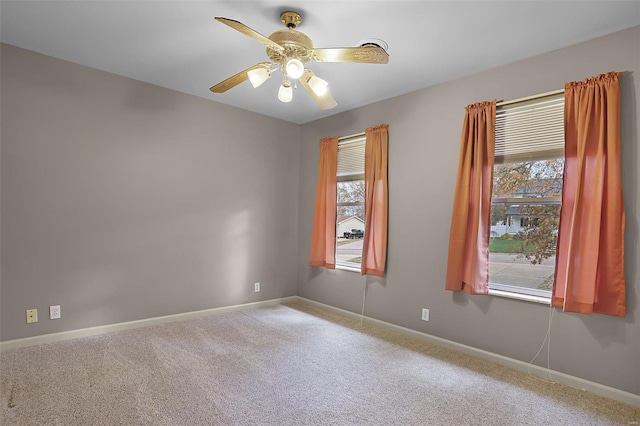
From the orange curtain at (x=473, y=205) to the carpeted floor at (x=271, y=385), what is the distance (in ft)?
2.41

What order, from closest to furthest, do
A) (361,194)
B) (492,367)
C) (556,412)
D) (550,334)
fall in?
(556,412) < (550,334) < (492,367) < (361,194)

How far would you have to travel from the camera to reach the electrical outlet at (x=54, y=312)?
10.3 ft

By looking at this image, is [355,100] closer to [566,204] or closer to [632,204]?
[566,204]

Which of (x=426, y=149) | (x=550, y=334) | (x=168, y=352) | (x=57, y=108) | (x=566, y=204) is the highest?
(x=57, y=108)

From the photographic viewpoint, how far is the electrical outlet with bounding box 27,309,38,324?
3049 millimetres

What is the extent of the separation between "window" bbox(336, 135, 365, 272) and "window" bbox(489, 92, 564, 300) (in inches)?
63.4

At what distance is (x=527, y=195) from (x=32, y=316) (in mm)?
4445

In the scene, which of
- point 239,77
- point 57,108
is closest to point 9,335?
point 57,108

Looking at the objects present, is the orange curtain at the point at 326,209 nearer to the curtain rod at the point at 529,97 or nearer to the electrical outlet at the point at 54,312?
the curtain rod at the point at 529,97

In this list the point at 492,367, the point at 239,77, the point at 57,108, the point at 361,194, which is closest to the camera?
the point at 239,77

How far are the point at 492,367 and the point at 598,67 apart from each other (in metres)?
2.46

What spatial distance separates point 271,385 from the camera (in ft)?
8.18

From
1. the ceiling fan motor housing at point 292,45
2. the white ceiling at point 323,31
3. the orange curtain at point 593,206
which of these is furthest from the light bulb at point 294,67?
the orange curtain at point 593,206

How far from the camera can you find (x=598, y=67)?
A: 8.34 feet
